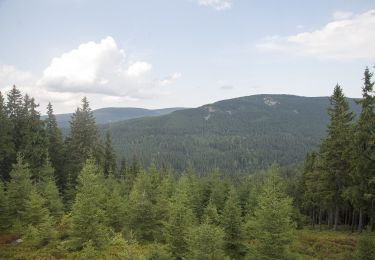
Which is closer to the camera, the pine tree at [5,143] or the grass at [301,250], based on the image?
the grass at [301,250]

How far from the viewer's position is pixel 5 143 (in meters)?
42.7

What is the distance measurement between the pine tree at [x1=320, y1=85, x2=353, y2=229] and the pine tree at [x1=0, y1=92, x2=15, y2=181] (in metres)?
37.6

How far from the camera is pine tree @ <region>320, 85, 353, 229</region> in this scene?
3931cm

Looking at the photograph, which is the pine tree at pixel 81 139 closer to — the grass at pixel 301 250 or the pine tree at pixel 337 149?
the grass at pixel 301 250

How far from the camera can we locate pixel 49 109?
2045 inches

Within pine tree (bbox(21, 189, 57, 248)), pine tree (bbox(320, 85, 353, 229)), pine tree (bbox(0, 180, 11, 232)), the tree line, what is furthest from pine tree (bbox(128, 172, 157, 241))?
Result: pine tree (bbox(320, 85, 353, 229))

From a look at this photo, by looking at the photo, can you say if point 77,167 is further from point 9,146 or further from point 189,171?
point 189,171

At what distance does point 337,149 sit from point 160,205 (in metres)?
22.6

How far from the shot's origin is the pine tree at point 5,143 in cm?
4144

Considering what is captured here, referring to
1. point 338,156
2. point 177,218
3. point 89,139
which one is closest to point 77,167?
point 89,139

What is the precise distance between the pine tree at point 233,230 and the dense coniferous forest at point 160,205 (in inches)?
2.8

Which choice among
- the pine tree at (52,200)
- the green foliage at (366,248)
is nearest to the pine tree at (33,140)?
the pine tree at (52,200)

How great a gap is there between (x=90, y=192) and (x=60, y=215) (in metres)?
13.3

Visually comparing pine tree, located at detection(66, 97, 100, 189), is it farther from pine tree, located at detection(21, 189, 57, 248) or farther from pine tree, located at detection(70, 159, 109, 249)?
pine tree, located at detection(70, 159, 109, 249)
